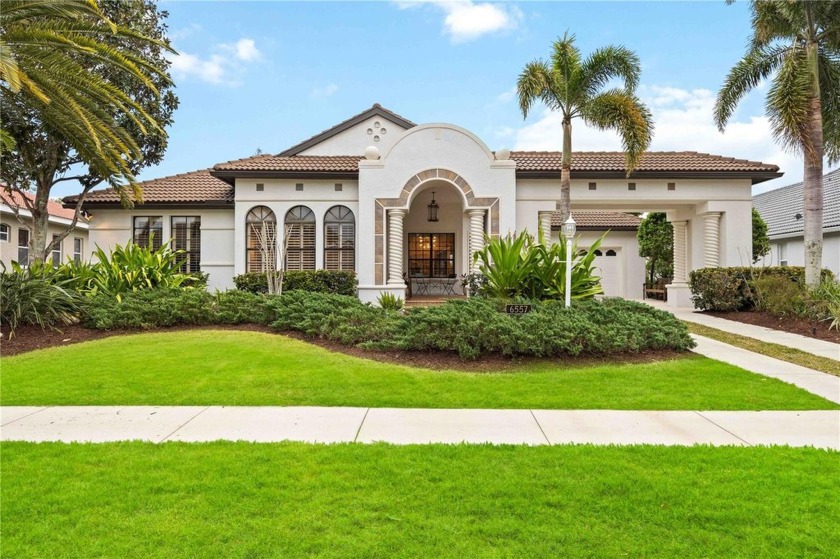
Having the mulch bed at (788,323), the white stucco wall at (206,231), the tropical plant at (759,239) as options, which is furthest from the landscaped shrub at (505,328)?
the tropical plant at (759,239)

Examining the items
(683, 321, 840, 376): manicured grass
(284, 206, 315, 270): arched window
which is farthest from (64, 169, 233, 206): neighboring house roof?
(683, 321, 840, 376): manicured grass

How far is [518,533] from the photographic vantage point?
2857 millimetres

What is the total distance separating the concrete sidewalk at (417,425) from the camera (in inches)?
180

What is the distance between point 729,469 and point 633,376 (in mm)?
3268

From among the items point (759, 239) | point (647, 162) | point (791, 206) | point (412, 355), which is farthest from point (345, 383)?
point (791, 206)

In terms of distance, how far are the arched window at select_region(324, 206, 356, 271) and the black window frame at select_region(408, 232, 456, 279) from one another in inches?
133

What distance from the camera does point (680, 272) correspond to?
18.6m

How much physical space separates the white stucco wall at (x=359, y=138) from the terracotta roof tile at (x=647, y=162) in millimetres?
6777

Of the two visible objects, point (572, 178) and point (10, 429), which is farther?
point (572, 178)

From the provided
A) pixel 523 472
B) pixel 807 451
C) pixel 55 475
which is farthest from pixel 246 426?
pixel 807 451

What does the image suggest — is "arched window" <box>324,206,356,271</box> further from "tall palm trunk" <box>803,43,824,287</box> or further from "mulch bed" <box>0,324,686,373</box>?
"tall palm trunk" <box>803,43,824,287</box>

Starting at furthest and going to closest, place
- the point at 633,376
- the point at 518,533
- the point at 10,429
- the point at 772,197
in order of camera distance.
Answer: the point at 772,197, the point at 633,376, the point at 10,429, the point at 518,533

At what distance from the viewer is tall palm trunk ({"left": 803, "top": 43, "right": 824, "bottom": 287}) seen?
512 inches

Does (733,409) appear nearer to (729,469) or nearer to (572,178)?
(729,469)
